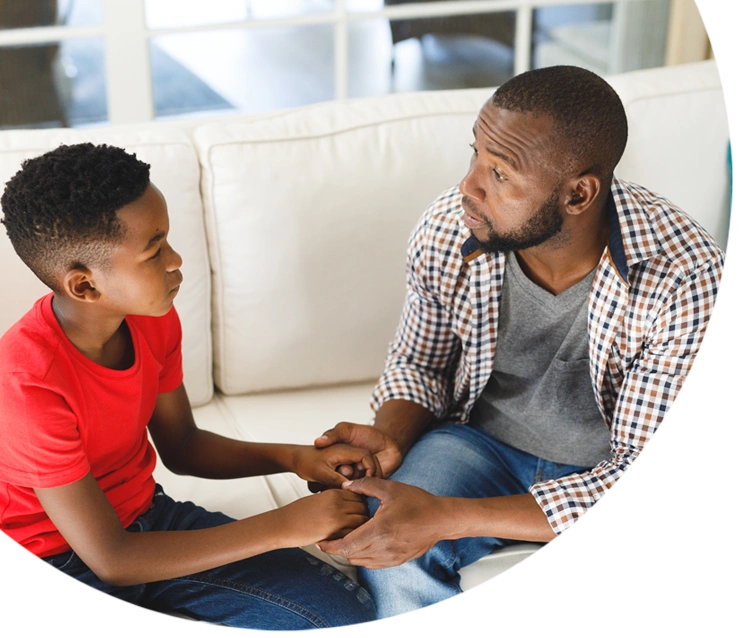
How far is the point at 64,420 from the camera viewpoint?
1050 millimetres

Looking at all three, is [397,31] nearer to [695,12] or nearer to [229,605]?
[695,12]

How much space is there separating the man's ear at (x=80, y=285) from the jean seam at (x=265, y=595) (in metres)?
0.40

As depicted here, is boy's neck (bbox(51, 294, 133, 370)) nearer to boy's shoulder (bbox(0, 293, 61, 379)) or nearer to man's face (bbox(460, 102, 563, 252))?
boy's shoulder (bbox(0, 293, 61, 379))

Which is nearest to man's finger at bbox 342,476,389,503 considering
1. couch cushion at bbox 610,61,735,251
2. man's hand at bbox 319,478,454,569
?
man's hand at bbox 319,478,454,569

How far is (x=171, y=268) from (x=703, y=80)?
1.28 meters

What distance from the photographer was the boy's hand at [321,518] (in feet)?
3.78

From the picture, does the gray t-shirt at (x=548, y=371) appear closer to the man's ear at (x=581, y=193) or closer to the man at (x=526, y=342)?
the man at (x=526, y=342)

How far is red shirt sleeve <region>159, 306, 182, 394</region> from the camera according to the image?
4.20 ft

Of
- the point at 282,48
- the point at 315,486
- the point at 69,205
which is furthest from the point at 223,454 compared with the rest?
the point at 282,48

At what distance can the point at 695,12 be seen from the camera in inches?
100

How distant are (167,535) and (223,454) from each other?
228 millimetres

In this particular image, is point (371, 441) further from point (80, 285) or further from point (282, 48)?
point (282, 48)

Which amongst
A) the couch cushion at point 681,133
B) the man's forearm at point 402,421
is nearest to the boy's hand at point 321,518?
the man's forearm at point 402,421

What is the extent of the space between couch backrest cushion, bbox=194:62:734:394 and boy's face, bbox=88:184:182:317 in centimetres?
52
